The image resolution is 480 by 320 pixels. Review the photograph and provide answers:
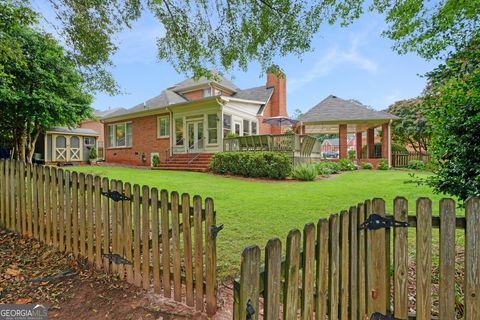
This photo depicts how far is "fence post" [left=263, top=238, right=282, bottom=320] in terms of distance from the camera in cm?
156

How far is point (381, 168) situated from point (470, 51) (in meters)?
16.4

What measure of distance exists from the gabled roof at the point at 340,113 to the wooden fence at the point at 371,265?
1870cm

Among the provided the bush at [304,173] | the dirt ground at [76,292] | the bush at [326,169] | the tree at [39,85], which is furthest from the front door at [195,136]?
the dirt ground at [76,292]

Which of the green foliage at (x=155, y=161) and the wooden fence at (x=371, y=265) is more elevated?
the green foliage at (x=155, y=161)

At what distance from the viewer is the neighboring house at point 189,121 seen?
17328 mm

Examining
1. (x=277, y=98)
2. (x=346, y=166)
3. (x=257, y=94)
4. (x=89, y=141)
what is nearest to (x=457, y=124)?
(x=346, y=166)

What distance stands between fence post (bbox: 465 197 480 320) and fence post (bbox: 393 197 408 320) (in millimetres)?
414

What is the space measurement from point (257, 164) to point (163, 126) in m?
9.94

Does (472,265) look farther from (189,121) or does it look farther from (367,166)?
(367,166)

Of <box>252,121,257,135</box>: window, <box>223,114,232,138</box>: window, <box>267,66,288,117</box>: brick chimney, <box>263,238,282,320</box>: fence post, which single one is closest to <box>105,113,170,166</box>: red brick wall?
<box>223,114,232,138</box>: window

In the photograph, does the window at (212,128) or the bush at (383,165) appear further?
the bush at (383,165)

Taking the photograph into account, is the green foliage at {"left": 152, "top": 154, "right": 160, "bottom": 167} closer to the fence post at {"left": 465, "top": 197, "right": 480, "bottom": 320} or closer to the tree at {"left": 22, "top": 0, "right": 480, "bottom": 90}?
the tree at {"left": 22, "top": 0, "right": 480, "bottom": 90}

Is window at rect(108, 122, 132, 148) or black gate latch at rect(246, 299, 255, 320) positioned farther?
window at rect(108, 122, 132, 148)

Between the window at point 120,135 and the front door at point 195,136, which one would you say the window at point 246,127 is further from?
the window at point 120,135
